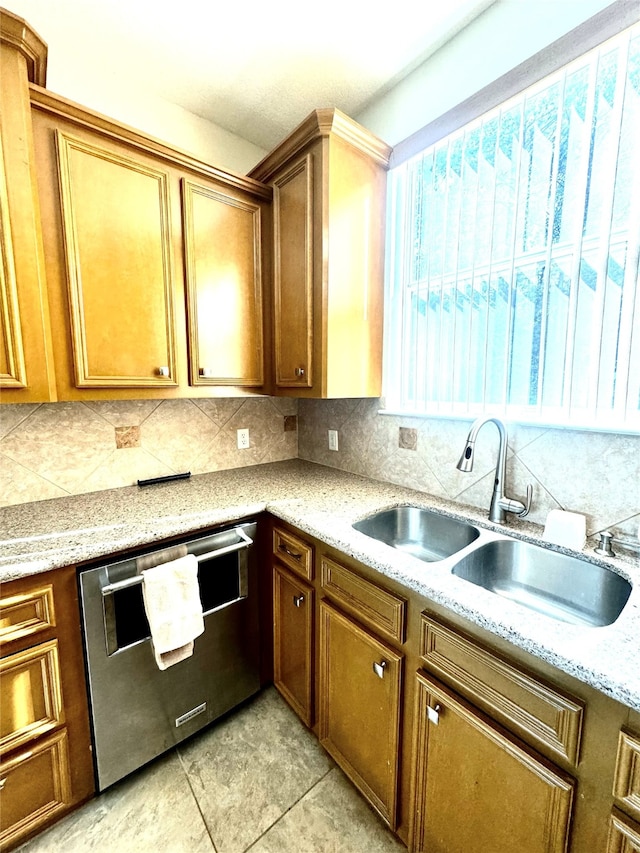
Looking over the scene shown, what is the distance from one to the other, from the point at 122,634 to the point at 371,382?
1.41 metres

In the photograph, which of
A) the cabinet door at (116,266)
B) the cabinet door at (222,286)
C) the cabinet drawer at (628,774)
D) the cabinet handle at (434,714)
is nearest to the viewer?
the cabinet drawer at (628,774)

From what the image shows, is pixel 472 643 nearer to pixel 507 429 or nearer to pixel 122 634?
pixel 507 429

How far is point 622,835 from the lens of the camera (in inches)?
25.6

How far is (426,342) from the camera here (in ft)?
5.34

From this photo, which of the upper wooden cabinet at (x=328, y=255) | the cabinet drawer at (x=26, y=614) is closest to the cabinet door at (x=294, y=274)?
the upper wooden cabinet at (x=328, y=255)

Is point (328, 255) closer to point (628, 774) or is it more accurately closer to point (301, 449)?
point (301, 449)

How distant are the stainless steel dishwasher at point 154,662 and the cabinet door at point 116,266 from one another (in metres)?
0.72

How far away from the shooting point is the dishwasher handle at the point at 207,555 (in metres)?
1.17

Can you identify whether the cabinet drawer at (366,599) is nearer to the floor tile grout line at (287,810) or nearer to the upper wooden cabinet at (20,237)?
the floor tile grout line at (287,810)

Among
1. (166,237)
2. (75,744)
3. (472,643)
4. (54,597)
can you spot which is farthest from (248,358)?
(75,744)

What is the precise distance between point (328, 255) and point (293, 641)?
1.62 m

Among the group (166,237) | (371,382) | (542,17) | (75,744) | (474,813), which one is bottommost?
(75,744)

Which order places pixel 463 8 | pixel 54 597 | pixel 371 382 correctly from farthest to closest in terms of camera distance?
pixel 371 382
pixel 463 8
pixel 54 597

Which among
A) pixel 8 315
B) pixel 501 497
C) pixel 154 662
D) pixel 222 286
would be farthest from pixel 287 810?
pixel 222 286
